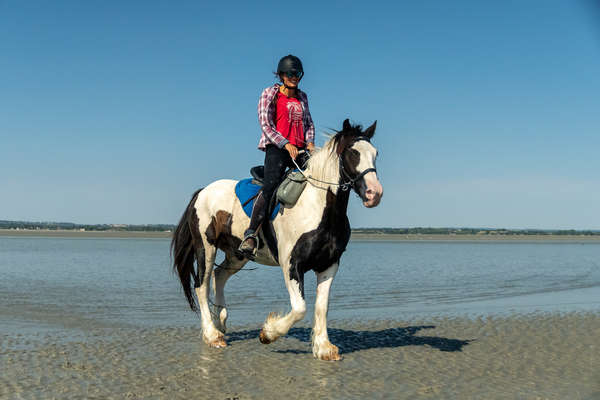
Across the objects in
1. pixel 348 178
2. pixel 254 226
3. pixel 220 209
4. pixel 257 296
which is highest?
pixel 348 178

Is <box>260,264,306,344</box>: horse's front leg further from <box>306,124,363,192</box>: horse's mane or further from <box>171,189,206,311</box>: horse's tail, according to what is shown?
<box>171,189,206,311</box>: horse's tail

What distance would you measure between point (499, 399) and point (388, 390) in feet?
3.31

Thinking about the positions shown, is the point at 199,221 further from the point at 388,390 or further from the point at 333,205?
the point at 388,390

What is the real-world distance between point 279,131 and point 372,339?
11.0 feet

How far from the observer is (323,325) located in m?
6.37

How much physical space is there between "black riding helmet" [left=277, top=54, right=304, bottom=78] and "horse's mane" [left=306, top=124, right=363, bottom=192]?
99 centimetres

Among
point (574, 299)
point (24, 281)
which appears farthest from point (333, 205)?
point (24, 281)

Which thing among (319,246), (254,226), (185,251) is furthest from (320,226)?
(185,251)

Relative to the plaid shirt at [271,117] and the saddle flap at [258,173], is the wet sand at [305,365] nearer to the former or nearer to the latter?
the saddle flap at [258,173]

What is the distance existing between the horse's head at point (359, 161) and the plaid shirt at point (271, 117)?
766 mm

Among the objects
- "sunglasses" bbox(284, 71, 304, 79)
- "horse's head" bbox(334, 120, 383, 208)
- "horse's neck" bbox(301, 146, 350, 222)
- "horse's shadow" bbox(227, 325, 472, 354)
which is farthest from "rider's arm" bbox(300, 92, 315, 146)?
"horse's shadow" bbox(227, 325, 472, 354)

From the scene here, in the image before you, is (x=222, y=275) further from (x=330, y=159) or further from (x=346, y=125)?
(x=346, y=125)

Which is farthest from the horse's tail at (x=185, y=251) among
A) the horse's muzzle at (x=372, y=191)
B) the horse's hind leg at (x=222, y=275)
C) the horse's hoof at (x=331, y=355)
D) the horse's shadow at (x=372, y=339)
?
the horse's muzzle at (x=372, y=191)

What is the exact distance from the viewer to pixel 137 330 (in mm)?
8141
